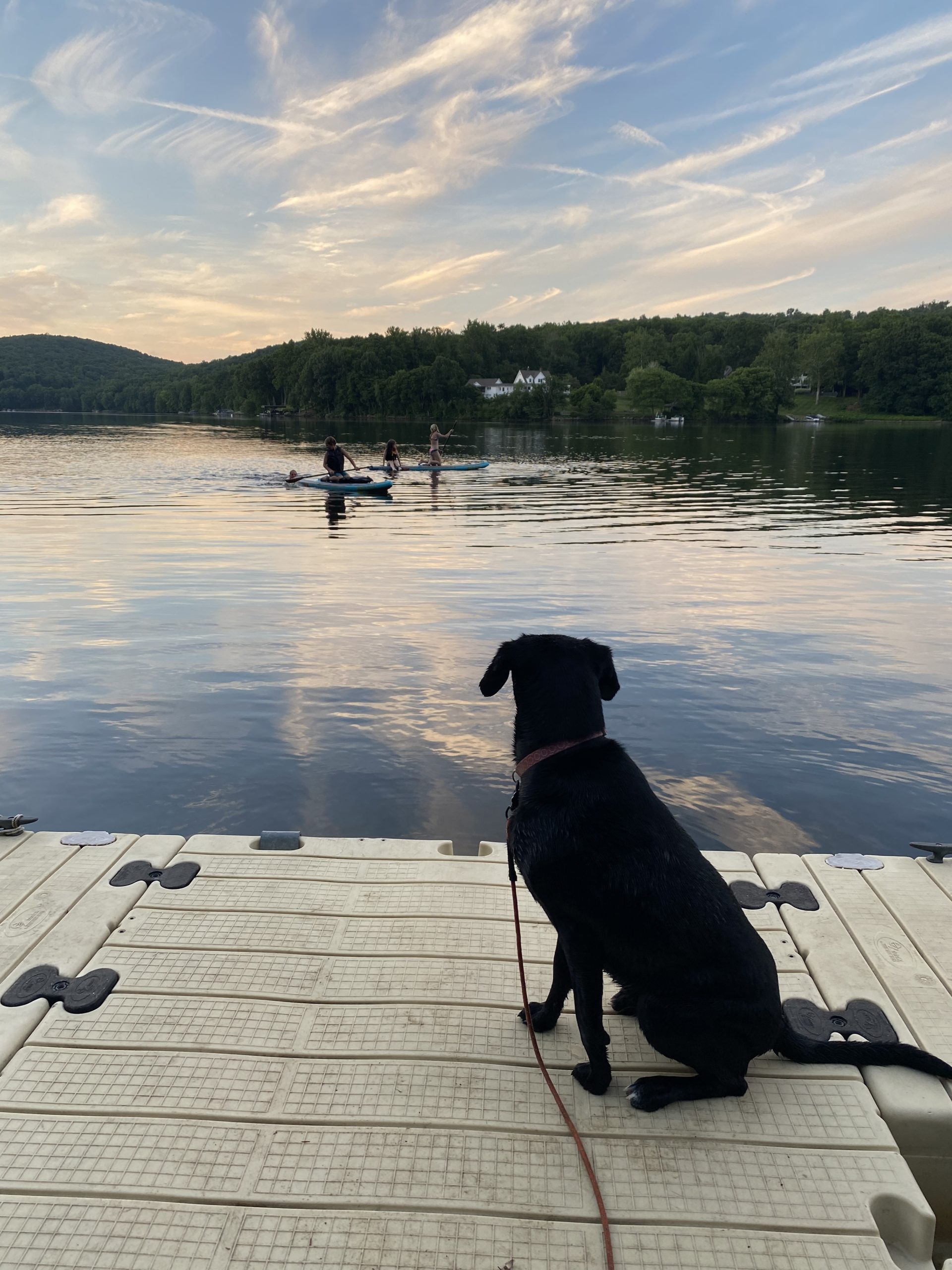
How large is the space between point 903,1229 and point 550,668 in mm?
2295

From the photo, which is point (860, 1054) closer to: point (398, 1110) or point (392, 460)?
point (398, 1110)

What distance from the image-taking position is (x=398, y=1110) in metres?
3.01

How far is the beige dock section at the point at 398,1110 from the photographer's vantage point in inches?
99.7

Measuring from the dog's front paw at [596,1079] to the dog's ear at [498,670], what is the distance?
1557mm

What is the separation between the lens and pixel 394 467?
3881 cm

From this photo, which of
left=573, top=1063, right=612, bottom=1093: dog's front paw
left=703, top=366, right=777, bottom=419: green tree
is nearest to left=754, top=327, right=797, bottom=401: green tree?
left=703, top=366, right=777, bottom=419: green tree

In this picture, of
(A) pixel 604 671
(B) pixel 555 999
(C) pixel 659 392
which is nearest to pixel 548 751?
(A) pixel 604 671

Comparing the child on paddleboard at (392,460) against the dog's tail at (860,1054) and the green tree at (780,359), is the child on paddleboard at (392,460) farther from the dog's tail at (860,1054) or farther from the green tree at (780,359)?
the green tree at (780,359)

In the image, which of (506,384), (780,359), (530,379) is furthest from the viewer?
(506,384)

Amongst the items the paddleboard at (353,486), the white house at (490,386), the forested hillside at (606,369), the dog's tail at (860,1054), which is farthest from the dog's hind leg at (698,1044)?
the white house at (490,386)

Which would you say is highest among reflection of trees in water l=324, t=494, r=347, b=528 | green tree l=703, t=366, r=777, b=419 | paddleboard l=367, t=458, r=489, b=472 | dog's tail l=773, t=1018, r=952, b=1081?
green tree l=703, t=366, r=777, b=419

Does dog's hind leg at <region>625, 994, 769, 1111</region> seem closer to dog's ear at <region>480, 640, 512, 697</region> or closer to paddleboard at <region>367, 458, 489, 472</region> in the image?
dog's ear at <region>480, 640, 512, 697</region>

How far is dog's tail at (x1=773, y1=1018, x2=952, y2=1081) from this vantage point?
3.15 m

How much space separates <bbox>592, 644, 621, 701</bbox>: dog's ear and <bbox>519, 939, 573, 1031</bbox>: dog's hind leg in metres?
1.10
